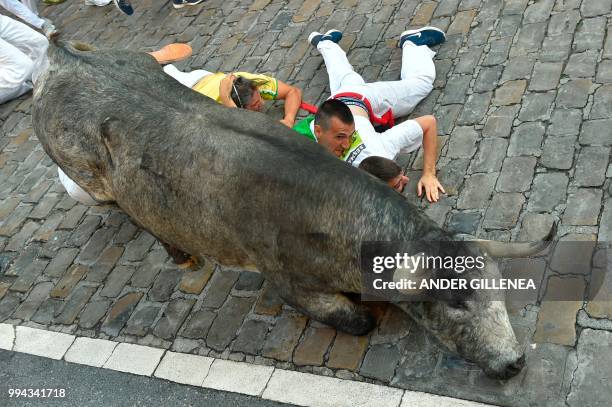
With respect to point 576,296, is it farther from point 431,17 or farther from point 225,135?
point 431,17

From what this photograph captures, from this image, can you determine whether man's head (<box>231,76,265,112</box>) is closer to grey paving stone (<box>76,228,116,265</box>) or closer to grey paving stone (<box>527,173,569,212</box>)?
grey paving stone (<box>76,228,116,265</box>)

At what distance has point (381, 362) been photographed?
502cm

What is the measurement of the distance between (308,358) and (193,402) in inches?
42.6

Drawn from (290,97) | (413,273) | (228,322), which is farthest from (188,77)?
(413,273)

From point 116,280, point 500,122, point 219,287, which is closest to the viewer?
point 219,287

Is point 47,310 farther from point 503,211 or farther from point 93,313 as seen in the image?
point 503,211

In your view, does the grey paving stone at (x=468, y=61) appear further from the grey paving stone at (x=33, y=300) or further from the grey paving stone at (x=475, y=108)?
the grey paving stone at (x=33, y=300)

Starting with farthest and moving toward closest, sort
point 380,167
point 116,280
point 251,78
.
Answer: point 251,78 < point 116,280 < point 380,167

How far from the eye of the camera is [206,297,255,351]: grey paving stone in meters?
5.76

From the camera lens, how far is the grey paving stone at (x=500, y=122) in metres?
6.35

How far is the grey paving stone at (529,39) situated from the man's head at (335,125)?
2481 mm

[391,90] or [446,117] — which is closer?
[446,117]

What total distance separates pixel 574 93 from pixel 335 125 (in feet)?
8.28

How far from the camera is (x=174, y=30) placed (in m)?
10.3
